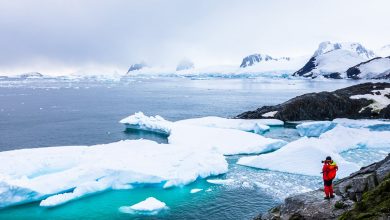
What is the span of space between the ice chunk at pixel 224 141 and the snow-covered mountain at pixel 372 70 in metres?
140

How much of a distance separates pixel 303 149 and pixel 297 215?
14983 mm

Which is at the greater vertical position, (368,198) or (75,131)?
(368,198)

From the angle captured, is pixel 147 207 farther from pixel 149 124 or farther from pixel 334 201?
pixel 149 124

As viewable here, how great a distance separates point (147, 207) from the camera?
19750 millimetres

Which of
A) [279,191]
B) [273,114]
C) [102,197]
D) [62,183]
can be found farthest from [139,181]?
[273,114]

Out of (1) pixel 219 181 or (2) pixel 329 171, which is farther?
(1) pixel 219 181

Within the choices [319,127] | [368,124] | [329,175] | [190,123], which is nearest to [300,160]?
[329,175]

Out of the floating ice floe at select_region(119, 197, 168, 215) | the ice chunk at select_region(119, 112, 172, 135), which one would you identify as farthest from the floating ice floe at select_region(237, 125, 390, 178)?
the ice chunk at select_region(119, 112, 172, 135)

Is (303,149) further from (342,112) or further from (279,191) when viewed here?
(342,112)

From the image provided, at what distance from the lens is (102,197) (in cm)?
2216

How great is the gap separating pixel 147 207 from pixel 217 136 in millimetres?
17514

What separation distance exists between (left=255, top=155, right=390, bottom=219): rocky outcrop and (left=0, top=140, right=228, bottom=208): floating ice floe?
391 inches

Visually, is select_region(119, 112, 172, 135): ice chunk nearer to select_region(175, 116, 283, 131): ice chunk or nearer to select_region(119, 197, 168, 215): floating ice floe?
select_region(175, 116, 283, 131): ice chunk

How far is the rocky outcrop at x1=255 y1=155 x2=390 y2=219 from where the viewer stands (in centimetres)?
1317
